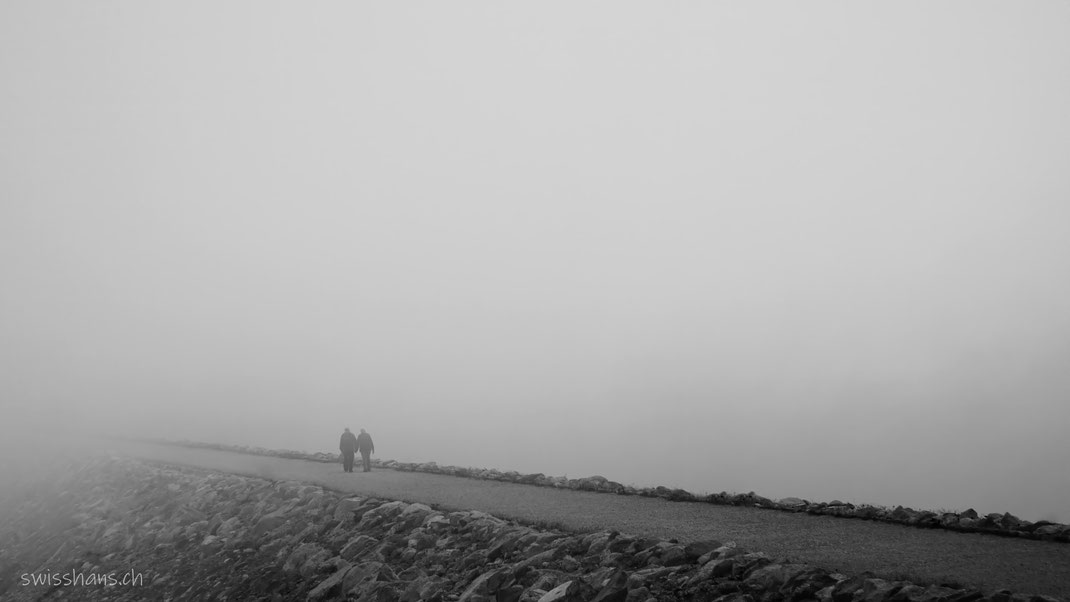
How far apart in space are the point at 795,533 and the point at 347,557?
1171 cm

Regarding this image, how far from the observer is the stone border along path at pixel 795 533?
988 centimetres

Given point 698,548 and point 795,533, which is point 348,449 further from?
point 795,533

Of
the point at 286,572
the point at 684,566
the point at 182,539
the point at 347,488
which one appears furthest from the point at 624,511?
the point at 182,539

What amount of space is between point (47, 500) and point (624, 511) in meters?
40.7

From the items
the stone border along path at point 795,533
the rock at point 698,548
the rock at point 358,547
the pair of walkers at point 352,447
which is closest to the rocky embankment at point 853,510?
the stone border along path at point 795,533

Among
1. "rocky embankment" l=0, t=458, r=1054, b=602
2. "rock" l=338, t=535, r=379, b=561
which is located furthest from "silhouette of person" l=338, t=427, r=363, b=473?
"rock" l=338, t=535, r=379, b=561

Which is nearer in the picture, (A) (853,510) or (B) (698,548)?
(B) (698,548)

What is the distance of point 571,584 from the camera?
35.6 feet

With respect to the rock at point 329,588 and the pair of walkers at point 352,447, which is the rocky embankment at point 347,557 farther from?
the pair of walkers at point 352,447

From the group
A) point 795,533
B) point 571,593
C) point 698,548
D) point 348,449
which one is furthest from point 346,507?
point 795,533

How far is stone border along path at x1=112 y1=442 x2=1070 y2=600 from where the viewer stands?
9.88 metres

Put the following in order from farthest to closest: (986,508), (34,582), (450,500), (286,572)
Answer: (986,508), (34,582), (450,500), (286,572)

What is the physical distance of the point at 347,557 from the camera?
51.6 ft

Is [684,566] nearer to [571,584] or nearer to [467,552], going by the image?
[571,584]
